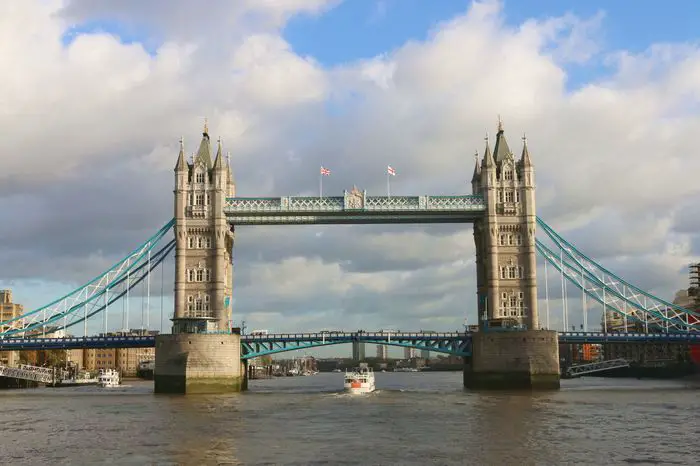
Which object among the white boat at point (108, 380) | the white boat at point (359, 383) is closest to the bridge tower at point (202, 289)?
the white boat at point (359, 383)

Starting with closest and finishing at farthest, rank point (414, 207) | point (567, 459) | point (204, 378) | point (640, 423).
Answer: point (567, 459)
point (640, 423)
point (204, 378)
point (414, 207)

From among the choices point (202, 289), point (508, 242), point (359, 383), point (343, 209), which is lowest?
point (359, 383)

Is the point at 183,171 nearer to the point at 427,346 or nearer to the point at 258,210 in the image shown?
the point at 258,210

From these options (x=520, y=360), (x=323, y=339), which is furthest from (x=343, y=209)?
(x=520, y=360)

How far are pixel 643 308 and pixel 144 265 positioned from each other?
62568mm

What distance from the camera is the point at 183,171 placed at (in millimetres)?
103812

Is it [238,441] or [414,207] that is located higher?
[414,207]

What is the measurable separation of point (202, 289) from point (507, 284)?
37.1 metres

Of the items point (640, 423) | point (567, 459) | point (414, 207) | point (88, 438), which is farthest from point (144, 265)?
point (567, 459)

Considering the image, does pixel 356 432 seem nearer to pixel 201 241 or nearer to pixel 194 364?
pixel 194 364

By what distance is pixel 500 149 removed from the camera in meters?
108

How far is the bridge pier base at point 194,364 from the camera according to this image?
307 feet

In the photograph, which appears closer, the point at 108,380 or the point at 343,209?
the point at 343,209

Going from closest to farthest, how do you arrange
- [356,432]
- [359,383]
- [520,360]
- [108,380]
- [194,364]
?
1. [356,432]
2. [194,364]
3. [520,360]
4. [359,383]
5. [108,380]
